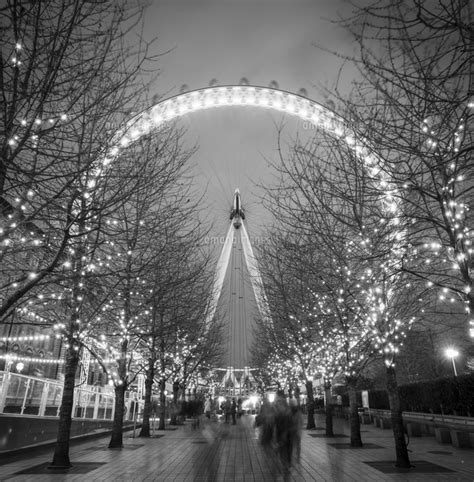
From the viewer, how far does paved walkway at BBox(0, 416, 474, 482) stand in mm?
9648

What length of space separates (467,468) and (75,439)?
14193mm

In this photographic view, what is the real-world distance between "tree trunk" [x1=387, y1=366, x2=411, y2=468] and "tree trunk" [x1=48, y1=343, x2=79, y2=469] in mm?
8698


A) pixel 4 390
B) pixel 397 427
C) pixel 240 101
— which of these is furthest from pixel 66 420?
pixel 240 101

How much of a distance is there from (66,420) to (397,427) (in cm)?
902

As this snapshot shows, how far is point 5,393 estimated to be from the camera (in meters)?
12.6

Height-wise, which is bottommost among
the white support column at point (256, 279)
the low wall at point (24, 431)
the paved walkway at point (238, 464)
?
the paved walkway at point (238, 464)

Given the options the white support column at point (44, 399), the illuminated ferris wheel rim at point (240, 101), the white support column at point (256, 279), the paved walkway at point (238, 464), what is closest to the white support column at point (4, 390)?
the paved walkway at point (238, 464)

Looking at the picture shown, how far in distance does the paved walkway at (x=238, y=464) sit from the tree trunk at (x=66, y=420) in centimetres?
32

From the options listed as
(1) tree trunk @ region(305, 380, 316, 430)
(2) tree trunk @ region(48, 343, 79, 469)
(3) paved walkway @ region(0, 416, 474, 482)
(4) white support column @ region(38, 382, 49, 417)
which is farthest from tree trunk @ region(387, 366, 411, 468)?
(1) tree trunk @ region(305, 380, 316, 430)

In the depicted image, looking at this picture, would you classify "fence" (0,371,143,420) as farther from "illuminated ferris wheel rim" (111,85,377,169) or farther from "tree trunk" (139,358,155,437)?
"illuminated ferris wheel rim" (111,85,377,169)

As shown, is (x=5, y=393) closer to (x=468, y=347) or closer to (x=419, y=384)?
(x=419, y=384)

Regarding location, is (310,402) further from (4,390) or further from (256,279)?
(4,390)

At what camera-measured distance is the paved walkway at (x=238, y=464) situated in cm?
965

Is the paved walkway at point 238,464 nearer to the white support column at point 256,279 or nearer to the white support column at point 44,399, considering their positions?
the white support column at point 44,399
